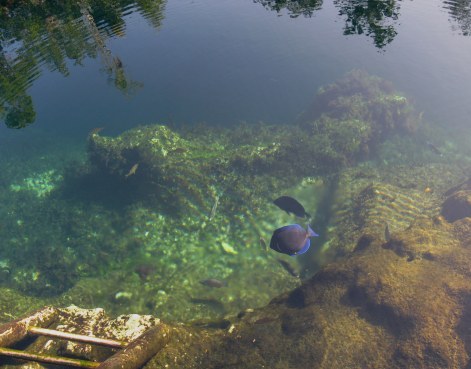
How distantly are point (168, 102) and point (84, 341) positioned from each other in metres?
18.1

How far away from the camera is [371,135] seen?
651 inches

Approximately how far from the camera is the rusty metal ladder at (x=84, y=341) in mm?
3490

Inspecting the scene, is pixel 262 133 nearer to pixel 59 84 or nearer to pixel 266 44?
pixel 266 44

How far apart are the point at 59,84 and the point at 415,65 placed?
29.0 metres

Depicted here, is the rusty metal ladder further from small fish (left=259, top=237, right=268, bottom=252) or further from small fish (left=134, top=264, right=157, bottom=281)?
small fish (left=259, top=237, right=268, bottom=252)

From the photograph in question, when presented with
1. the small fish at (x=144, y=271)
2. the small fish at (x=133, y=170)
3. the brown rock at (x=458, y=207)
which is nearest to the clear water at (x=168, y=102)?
the small fish at (x=144, y=271)

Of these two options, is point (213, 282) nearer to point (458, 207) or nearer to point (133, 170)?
point (133, 170)

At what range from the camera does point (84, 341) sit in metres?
3.81

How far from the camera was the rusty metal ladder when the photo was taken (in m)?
3.49

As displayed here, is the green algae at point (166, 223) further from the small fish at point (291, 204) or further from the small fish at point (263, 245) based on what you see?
the small fish at point (291, 204)

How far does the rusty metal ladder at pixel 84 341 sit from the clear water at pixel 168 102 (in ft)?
10.4

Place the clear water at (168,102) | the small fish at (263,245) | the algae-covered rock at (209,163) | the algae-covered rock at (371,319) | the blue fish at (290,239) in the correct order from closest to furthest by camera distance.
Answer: the algae-covered rock at (371,319), the blue fish at (290,239), the clear water at (168,102), the small fish at (263,245), the algae-covered rock at (209,163)

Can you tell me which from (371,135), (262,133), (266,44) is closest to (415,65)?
(266,44)

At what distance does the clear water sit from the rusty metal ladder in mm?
3160
